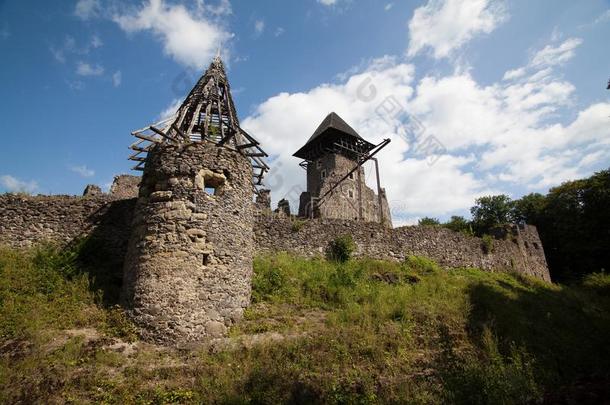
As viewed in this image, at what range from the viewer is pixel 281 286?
35.2ft

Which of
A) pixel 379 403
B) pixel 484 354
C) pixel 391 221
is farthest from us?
pixel 391 221

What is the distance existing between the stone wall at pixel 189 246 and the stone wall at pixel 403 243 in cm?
371

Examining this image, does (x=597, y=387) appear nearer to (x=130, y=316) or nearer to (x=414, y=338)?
(x=414, y=338)

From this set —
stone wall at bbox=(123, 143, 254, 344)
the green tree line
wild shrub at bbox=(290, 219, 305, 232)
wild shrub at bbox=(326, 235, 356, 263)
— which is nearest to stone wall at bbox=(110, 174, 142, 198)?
wild shrub at bbox=(290, 219, 305, 232)

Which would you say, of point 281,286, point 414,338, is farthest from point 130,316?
point 414,338

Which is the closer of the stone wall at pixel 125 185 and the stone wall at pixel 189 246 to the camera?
the stone wall at pixel 189 246

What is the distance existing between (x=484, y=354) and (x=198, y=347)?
21.8 feet

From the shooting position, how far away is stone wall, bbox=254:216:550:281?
13523mm

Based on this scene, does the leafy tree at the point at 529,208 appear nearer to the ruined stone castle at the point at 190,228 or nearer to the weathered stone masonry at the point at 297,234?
the weathered stone masonry at the point at 297,234

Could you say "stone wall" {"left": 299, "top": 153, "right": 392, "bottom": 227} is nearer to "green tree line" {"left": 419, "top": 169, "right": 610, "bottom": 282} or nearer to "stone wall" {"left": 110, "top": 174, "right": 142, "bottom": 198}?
"green tree line" {"left": 419, "top": 169, "right": 610, "bottom": 282}

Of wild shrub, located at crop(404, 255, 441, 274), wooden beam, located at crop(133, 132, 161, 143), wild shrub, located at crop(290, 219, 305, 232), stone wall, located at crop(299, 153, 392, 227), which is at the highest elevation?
stone wall, located at crop(299, 153, 392, 227)

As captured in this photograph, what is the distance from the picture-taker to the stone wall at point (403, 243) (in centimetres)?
1352

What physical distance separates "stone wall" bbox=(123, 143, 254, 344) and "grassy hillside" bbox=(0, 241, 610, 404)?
0.48 metres

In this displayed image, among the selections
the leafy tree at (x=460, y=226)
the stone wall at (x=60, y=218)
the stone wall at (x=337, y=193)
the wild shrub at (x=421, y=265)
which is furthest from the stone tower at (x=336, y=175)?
the stone wall at (x=60, y=218)
